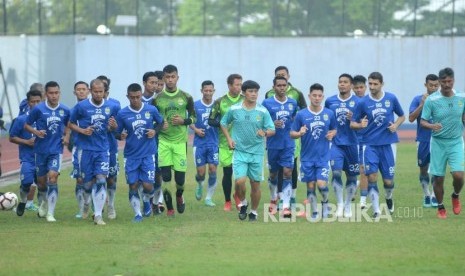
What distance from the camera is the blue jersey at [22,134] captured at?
2031cm

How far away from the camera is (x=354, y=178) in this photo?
63.4 ft

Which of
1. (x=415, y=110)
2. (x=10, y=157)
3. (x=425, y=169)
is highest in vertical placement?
(x=415, y=110)

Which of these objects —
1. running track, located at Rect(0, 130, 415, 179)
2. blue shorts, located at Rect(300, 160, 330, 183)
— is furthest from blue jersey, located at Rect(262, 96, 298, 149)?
running track, located at Rect(0, 130, 415, 179)

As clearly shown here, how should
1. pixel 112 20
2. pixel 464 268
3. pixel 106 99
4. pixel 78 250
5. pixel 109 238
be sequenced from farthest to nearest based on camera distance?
1. pixel 112 20
2. pixel 106 99
3. pixel 109 238
4. pixel 78 250
5. pixel 464 268

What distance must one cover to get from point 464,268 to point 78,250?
4805 millimetres

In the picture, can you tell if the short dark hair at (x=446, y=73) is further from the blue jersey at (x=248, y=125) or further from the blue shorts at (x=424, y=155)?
the blue shorts at (x=424, y=155)

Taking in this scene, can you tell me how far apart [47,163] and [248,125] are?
11.1 ft

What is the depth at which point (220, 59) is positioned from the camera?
186 feet

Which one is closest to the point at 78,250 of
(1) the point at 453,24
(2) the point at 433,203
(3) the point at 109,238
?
(3) the point at 109,238

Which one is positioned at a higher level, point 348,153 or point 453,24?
point 453,24

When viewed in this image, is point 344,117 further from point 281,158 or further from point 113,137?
point 113,137

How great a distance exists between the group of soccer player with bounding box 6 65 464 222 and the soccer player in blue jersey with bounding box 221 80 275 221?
0.02 metres

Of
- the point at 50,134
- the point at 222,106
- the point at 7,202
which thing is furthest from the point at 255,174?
the point at 7,202

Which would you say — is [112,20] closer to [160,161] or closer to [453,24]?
[453,24]
